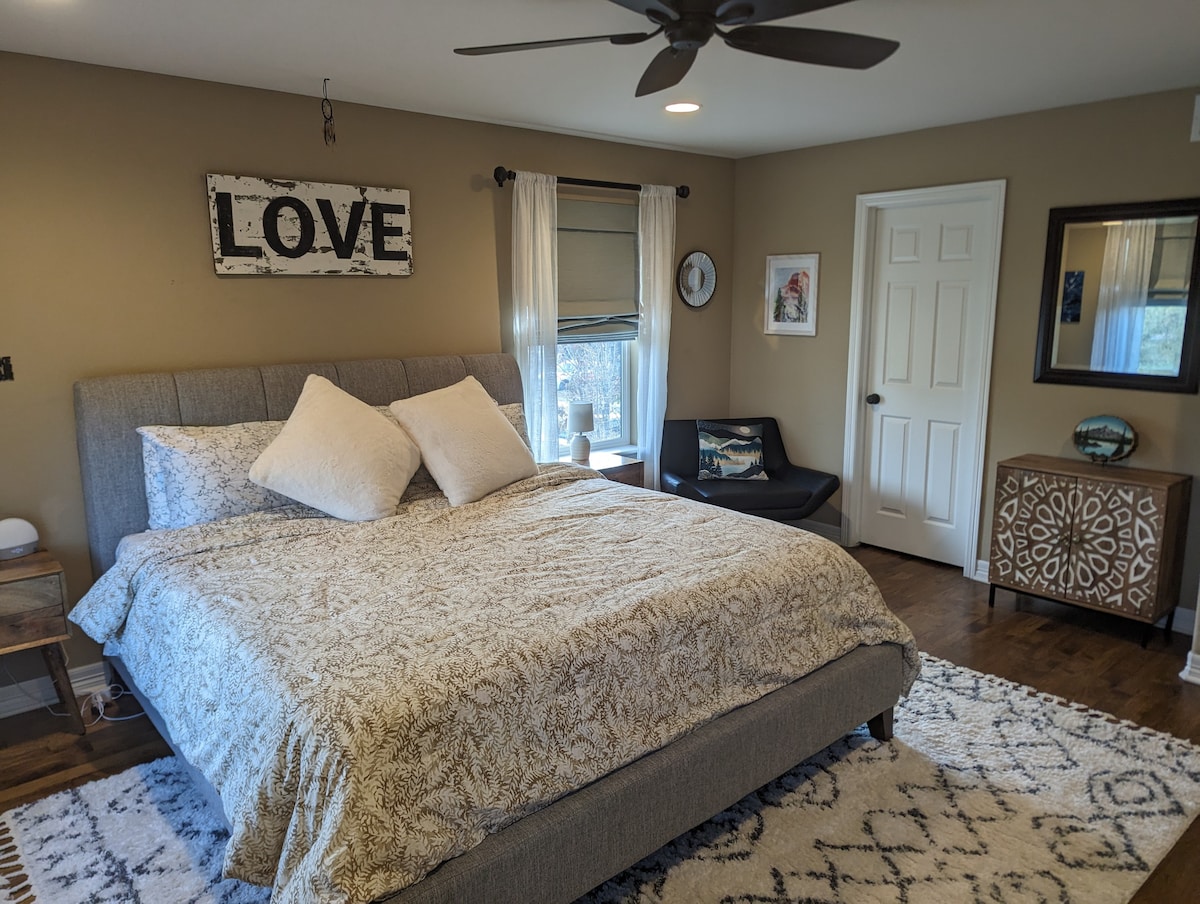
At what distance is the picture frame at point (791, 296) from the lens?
5.06 m

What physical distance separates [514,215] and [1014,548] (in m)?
2.95

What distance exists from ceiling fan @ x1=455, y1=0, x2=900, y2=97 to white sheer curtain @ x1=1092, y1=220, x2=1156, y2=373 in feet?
7.34

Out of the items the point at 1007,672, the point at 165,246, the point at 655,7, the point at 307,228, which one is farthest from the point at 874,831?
the point at 165,246

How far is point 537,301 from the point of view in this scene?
4363 millimetres

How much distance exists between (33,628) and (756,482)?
138 inches

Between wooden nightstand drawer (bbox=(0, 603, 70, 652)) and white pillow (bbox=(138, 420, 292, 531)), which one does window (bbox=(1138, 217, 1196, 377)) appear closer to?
white pillow (bbox=(138, 420, 292, 531))

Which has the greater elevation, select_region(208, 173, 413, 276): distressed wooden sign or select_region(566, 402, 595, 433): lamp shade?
select_region(208, 173, 413, 276): distressed wooden sign

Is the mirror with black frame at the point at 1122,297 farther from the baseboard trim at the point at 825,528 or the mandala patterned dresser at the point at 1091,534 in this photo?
the baseboard trim at the point at 825,528

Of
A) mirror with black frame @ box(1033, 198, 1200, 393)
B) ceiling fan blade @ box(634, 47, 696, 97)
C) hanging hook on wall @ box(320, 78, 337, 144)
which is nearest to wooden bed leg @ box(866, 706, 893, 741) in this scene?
mirror with black frame @ box(1033, 198, 1200, 393)

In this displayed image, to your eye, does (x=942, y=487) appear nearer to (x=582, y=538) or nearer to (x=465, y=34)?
(x=582, y=538)

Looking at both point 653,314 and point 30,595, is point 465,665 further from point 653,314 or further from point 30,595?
point 653,314

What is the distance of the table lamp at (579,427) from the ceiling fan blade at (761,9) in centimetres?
256

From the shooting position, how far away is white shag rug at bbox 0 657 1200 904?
2.22m

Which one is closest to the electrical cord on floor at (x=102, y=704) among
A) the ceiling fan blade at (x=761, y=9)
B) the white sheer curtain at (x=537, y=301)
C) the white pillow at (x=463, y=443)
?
the white pillow at (x=463, y=443)
